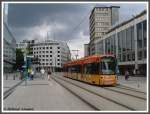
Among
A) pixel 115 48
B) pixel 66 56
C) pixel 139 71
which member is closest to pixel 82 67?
pixel 139 71

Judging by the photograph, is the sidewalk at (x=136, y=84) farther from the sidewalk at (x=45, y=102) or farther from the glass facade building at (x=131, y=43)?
the glass facade building at (x=131, y=43)

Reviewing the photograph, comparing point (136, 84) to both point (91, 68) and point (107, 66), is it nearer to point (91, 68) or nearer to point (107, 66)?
point (91, 68)

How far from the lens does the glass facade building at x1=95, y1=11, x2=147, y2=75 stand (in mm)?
74312

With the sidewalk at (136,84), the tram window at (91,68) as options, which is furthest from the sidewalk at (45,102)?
the tram window at (91,68)

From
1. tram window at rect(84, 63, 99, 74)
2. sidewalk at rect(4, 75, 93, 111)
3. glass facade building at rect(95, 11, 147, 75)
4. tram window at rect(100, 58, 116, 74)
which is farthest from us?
glass facade building at rect(95, 11, 147, 75)

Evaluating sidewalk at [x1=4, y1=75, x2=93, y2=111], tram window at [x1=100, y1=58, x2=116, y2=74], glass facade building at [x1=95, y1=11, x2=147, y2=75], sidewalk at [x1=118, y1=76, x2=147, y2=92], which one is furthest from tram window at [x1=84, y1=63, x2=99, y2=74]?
glass facade building at [x1=95, y1=11, x2=147, y2=75]

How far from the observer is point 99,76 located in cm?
3091

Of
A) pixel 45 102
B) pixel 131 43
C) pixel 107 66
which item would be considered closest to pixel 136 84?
pixel 107 66

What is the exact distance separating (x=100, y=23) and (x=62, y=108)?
3250 inches

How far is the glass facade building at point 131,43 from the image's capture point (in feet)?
244

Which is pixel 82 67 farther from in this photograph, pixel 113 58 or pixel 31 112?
pixel 31 112

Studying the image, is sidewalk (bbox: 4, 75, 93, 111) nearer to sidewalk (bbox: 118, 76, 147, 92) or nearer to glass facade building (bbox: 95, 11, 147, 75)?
sidewalk (bbox: 118, 76, 147, 92)

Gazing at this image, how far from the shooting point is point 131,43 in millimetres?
82562

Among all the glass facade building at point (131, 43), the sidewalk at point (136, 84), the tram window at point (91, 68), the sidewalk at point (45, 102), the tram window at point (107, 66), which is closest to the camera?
the sidewalk at point (45, 102)
